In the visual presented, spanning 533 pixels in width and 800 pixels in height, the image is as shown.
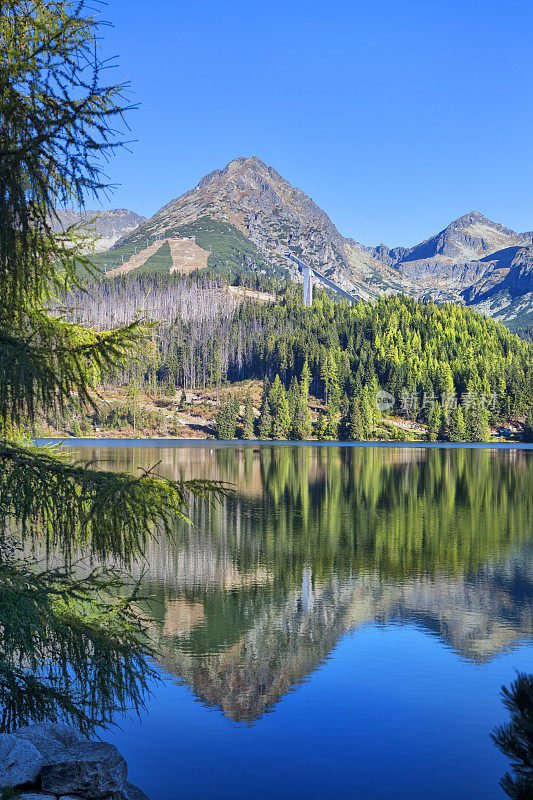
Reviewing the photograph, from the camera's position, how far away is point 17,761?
38.9 feet

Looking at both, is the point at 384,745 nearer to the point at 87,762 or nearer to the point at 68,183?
the point at 87,762

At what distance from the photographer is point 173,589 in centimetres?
3559

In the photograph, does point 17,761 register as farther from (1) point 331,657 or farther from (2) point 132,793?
(1) point 331,657

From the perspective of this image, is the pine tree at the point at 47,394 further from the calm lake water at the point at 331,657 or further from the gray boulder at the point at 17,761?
the calm lake water at the point at 331,657

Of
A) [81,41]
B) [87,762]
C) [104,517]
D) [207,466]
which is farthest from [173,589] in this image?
[207,466]

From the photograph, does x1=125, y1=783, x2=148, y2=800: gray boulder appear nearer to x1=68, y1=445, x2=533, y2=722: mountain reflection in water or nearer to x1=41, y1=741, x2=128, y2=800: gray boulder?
x1=41, y1=741, x2=128, y2=800: gray boulder

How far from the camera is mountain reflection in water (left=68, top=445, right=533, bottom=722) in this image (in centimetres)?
2595

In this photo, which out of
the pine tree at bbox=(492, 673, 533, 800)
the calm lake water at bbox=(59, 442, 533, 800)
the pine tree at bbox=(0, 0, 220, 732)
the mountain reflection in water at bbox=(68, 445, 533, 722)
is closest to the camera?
the pine tree at bbox=(492, 673, 533, 800)

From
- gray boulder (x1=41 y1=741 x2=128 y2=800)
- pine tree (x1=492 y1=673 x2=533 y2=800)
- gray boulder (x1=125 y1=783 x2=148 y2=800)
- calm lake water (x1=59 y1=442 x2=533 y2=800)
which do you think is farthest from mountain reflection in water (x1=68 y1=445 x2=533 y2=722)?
pine tree (x1=492 y1=673 x2=533 y2=800)

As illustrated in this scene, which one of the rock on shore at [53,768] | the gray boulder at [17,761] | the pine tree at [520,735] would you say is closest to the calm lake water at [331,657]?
the rock on shore at [53,768]

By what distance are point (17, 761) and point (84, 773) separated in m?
1.14

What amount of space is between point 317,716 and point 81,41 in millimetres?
18287

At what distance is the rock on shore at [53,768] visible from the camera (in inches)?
464

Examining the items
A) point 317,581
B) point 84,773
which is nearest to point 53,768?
point 84,773
